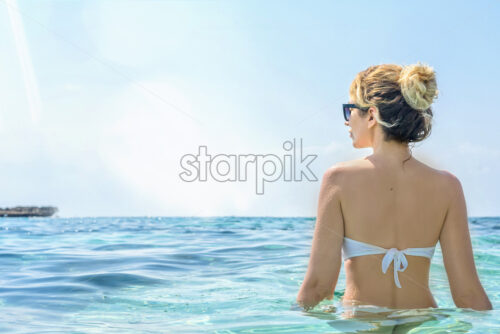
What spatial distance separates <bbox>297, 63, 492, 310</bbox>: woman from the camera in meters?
2.67

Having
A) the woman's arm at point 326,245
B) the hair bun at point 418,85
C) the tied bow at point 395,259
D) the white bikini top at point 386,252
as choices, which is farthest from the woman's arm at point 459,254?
the woman's arm at point 326,245

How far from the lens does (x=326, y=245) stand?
275cm

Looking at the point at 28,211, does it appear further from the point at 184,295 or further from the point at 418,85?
the point at 418,85

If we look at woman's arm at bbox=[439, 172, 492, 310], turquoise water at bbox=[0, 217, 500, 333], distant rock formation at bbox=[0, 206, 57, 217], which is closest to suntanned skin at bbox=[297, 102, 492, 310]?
woman's arm at bbox=[439, 172, 492, 310]

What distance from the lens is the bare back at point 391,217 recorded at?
2.67 meters

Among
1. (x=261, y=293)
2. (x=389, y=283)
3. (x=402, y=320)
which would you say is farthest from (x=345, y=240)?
(x=261, y=293)

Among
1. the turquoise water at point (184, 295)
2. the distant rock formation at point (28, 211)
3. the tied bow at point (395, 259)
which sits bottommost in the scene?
the distant rock formation at point (28, 211)

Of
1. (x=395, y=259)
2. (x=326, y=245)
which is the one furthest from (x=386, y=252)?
(x=326, y=245)

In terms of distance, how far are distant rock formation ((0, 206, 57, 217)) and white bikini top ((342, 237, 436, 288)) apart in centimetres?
5945

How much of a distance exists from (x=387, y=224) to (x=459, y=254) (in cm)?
50

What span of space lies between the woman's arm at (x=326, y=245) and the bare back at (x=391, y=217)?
0.16 feet

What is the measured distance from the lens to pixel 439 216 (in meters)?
2.75

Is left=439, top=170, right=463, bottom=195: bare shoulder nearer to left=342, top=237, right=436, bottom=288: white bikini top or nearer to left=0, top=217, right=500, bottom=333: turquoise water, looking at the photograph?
left=342, top=237, right=436, bottom=288: white bikini top

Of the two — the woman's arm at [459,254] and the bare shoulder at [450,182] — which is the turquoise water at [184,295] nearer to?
the woman's arm at [459,254]
